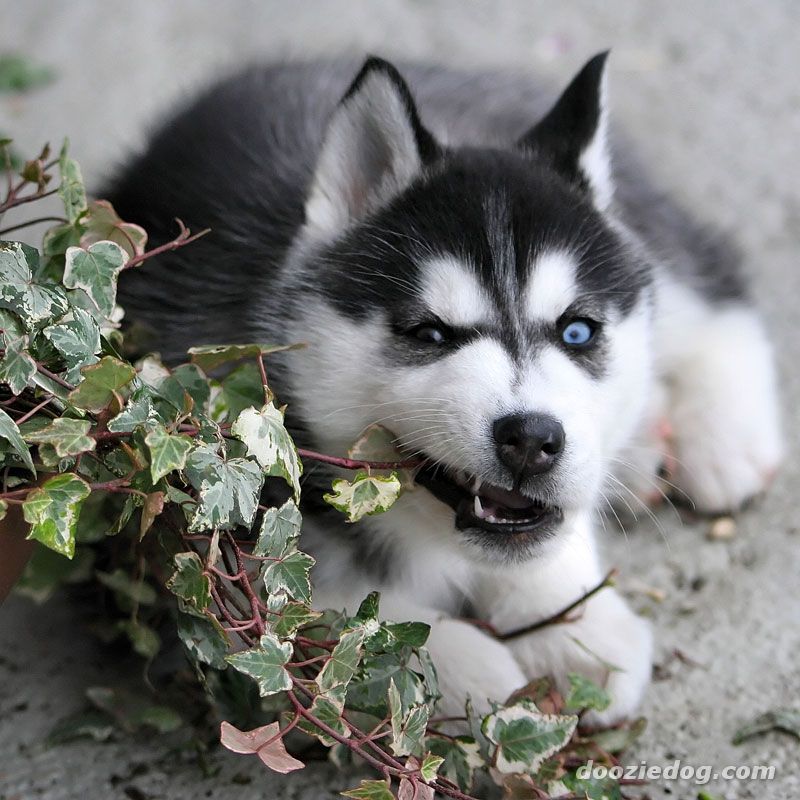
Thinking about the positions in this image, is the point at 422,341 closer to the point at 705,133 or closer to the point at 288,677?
the point at 288,677

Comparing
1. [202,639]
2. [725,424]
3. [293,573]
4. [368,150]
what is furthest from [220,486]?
[725,424]

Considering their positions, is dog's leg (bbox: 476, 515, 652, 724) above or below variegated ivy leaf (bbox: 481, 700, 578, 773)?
below

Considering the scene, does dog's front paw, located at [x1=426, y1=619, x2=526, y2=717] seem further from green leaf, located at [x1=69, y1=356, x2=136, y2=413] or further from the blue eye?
green leaf, located at [x1=69, y1=356, x2=136, y2=413]

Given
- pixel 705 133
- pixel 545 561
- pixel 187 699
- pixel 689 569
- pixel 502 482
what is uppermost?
pixel 705 133

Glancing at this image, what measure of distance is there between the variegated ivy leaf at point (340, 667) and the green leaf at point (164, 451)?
1.37ft

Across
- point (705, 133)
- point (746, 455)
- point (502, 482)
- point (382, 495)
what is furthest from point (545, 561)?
point (705, 133)

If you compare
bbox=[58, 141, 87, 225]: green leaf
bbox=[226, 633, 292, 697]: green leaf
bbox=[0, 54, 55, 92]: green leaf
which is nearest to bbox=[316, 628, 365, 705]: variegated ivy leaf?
bbox=[226, 633, 292, 697]: green leaf

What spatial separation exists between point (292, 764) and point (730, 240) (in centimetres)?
254

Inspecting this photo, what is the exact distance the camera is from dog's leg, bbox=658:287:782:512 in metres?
3.34

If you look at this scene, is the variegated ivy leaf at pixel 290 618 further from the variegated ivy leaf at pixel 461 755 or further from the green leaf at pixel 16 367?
the green leaf at pixel 16 367

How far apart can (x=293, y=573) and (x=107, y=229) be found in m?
0.82

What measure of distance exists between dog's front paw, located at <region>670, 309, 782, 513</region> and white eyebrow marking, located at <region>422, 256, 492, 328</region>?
1180 mm

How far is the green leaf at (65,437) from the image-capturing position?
77.3 inches

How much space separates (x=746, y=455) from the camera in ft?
11.0
